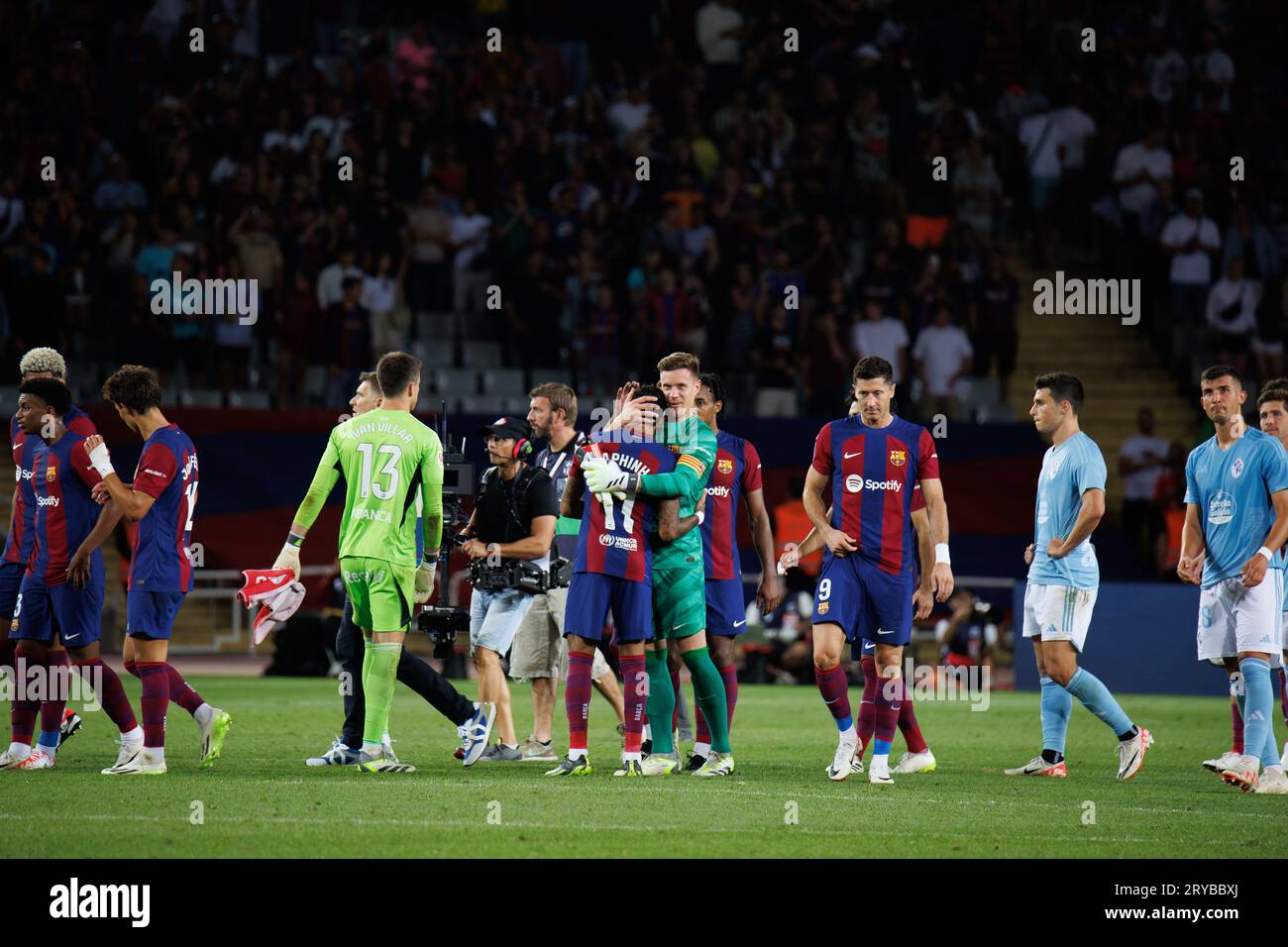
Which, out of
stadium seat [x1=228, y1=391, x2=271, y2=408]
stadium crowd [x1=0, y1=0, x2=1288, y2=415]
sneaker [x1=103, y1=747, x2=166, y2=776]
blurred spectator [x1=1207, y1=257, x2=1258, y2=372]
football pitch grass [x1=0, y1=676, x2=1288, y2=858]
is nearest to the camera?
football pitch grass [x1=0, y1=676, x2=1288, y2=858]

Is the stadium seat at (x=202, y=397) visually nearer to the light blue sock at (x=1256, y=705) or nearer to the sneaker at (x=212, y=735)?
the sneaker at (x=212, y=735)

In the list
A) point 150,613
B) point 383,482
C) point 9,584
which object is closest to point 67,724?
point 9,584

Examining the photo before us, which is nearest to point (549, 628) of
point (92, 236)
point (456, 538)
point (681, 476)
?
point (456, 538)

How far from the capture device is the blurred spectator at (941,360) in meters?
22.8

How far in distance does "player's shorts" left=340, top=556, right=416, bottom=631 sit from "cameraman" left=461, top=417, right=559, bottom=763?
2.90ft

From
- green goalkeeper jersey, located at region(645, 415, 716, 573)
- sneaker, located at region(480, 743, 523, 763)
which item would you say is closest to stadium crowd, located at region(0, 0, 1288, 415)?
sneaker, located at region(480, 743, 523, 763)

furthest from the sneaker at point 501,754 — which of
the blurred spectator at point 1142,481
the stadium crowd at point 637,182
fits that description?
the blurred spectator at point 1142,481

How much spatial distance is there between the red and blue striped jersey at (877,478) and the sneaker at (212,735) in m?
3.87

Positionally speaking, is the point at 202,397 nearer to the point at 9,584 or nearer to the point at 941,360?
the point at 941,360

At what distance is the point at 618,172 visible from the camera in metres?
25.2

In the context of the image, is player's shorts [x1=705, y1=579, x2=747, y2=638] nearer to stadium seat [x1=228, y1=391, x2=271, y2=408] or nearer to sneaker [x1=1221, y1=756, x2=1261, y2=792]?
sneaker [x1=1221, y1=756, x2=1261, y2=792]

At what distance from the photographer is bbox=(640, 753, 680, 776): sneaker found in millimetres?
10719

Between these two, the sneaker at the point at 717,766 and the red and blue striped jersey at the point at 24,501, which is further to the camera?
the red and blue striped jersey at the point at 24,501
